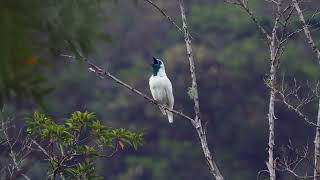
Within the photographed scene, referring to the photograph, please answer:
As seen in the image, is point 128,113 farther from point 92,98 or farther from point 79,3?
point 79,3

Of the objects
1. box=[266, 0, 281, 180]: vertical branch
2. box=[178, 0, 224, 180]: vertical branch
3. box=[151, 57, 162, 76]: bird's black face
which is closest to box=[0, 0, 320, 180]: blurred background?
box=[151, 57, 162, 76]: bird's black face

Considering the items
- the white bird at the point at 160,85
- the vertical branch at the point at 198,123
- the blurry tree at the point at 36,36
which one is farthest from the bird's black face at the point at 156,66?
the blurry tree at the point at 36,36

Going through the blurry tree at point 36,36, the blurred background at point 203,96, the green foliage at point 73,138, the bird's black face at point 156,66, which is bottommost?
the blurry tree at point 36,36

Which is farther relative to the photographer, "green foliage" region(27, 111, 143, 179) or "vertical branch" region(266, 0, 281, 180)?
"vertical branch" region(266, 0, 281, 180)

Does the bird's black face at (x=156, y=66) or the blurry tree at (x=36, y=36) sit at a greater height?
the bird's black face at (x=156, y=66)

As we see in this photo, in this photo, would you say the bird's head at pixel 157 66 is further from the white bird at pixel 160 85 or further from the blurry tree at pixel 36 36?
the blurry tree at pixel 36 36

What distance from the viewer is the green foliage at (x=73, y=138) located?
4.59 metres

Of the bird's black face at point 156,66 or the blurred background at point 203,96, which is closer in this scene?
the bird's black face at point 156,66

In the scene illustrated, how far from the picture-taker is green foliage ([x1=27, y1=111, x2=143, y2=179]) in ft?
15.1

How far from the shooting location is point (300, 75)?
18953 millimetres

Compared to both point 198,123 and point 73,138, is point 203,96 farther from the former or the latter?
point 73,138

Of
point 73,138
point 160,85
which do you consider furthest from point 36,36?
point 160,85

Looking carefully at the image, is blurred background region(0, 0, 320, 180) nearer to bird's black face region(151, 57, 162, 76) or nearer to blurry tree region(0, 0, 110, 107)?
bird's black face region(151, 57, 162, 76)

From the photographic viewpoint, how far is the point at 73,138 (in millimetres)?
4703
